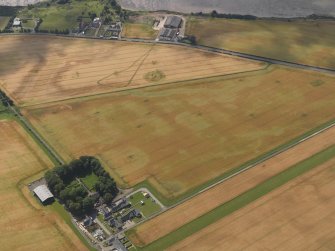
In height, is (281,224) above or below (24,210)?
above

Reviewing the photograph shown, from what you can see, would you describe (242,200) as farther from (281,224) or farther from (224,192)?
(281,224)

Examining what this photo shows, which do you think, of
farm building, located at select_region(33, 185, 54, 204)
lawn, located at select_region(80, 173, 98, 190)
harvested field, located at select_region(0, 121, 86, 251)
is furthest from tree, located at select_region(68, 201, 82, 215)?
lawn, located at select_region(80, 173, 98, 190)

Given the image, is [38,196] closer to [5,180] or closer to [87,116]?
[5,180]

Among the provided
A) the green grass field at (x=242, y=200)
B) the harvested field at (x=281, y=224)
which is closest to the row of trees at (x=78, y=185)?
the green grass field at (x=242, y=200)

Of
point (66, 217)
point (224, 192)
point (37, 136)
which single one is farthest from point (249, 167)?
point (37, 136)

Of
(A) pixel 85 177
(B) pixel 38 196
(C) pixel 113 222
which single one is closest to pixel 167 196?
(C) pixel 113 222

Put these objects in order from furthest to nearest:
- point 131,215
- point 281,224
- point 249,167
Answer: point 249,167, point 131,215, point 281,224

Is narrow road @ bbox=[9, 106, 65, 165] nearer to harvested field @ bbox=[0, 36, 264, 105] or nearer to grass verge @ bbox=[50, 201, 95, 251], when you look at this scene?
harvested field @ bbox=[0, 36, 264, 105]

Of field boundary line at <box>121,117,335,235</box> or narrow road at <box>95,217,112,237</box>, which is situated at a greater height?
field boundary line at <box>121,117,335,235</box>
